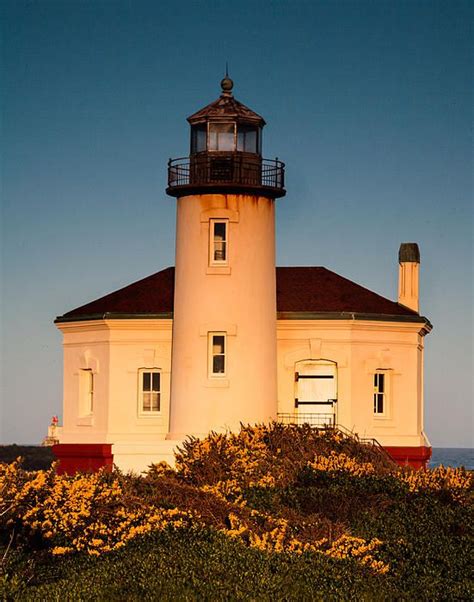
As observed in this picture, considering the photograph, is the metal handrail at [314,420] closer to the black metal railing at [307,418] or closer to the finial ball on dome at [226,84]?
the black metal railing at [307,418]

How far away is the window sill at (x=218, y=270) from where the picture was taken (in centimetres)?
3606

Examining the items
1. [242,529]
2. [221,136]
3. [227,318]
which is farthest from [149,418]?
[242,529]

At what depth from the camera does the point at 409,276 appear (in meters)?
40.5

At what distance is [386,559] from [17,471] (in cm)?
715

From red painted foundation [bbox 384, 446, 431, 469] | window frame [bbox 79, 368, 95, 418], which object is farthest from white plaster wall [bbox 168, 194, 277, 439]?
red painted foundation [bbox 384, 446, 431, 469]

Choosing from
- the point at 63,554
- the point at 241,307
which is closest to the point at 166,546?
the point at 63,554

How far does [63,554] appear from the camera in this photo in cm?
2355

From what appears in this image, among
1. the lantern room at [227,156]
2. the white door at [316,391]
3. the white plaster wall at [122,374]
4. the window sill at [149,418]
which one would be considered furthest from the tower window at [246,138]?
the window sill at [149,418]

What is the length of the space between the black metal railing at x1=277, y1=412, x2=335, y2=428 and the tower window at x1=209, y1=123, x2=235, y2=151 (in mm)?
7130

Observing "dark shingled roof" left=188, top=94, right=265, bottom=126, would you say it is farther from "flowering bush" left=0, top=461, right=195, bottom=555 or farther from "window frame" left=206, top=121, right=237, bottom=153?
"flowering bush" left=0, top=461, right=195, bottom=555

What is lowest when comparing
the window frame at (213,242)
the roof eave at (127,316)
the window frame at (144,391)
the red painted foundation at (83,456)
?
the red painted foundation at (83,456)

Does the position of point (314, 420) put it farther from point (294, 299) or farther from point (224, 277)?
point (224, 277)

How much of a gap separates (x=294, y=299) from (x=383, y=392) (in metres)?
3.44

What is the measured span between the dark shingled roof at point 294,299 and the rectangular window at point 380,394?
5.43 ft
